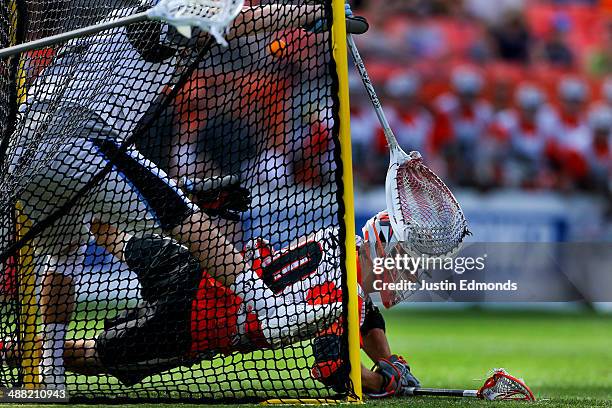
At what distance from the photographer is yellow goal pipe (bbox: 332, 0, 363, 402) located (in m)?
3.56

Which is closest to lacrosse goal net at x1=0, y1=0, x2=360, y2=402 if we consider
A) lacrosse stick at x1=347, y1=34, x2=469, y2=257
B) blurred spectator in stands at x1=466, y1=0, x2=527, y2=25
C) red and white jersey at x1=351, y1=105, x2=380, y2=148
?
lacrosse stick at x1=347, y1=34, x2=469, y2=257

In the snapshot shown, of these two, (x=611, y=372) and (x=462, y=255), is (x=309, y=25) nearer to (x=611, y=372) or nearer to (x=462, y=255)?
(x=611, y=372)

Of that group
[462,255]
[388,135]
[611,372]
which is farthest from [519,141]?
[388,135]

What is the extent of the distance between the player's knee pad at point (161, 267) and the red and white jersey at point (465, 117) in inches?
323

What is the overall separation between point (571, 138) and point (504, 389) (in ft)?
28.8

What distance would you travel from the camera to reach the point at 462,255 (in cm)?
747

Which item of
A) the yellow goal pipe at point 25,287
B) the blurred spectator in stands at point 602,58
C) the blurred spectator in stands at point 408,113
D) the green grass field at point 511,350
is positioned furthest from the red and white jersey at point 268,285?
the blurred spectator in stands at point 602,58

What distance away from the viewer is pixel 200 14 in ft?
10.6

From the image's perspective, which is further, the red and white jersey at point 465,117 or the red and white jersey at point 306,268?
the red and white jersey at point 465,117

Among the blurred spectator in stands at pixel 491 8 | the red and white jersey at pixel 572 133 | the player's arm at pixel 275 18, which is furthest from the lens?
the blurred spectator in stands at pixel 491 8

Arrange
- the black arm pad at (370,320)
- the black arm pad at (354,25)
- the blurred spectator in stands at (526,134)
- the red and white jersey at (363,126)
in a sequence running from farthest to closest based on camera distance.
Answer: the blurred spectator in stands at (526,134)
the red and white jersey at (363,126)
the black arm pad at (370,320)
the black arm pad at (354,25)

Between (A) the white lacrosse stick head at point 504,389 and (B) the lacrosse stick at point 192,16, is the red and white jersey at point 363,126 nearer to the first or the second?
(A) the white lacrosse stick head at point 504,389

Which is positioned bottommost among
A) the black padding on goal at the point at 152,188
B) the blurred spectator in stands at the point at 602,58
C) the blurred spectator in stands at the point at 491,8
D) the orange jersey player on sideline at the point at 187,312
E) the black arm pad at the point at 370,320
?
the black arm pad at the point at 370,320

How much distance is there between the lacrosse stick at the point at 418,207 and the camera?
388 centimetres
